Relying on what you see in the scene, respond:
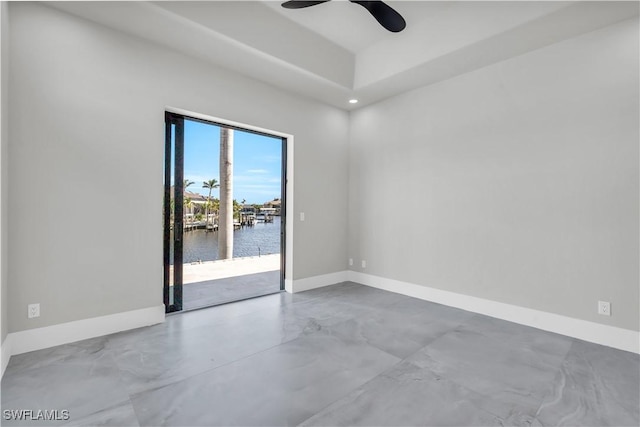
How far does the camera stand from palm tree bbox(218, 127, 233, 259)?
4.24m

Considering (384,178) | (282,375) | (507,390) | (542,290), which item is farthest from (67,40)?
(542,290)

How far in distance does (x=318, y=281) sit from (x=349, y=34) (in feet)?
11.8

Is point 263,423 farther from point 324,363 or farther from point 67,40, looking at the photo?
point 67,40

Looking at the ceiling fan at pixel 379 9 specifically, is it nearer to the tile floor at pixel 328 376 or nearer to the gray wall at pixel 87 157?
the gray wall at pixel 87 157

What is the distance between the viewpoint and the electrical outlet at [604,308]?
293cm

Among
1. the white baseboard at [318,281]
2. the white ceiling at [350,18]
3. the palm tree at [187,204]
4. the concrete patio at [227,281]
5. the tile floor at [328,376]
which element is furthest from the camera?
the white baseboard at [318,281]

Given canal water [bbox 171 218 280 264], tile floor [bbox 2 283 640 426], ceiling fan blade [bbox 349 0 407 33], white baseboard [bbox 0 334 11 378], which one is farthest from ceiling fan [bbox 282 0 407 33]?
white baseboard [bbox 0 334 11 378]

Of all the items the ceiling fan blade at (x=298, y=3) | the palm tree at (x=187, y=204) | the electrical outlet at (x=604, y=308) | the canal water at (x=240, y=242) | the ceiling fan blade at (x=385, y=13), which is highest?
the ceiling fan blade at (x=298, y=3)

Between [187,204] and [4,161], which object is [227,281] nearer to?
[187,204]

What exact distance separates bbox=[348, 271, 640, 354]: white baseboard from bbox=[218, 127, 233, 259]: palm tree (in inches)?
98.7

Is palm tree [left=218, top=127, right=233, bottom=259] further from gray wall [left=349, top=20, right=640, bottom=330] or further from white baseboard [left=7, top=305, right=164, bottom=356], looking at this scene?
gray wall [left=349, top=20, right=640, bottom=330]

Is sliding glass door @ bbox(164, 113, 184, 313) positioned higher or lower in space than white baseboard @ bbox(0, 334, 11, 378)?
higher

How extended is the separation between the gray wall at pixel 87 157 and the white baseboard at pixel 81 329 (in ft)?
0.21

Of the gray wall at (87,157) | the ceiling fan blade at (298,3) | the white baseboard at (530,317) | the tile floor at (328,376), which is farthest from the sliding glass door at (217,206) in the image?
the white baseboard at (530,317)
